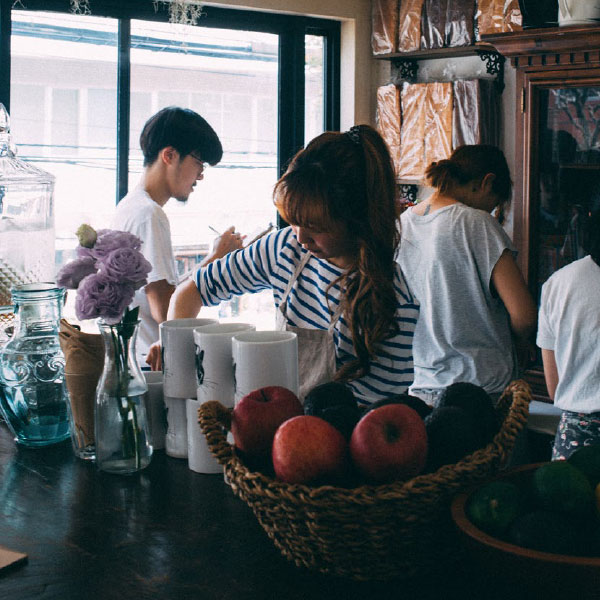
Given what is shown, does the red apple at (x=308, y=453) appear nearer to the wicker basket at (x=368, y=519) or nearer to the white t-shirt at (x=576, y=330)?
Result: the wicker basket at (x=368, y=519)

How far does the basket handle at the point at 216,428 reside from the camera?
1041 millimetres

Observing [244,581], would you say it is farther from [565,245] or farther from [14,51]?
[14,51]

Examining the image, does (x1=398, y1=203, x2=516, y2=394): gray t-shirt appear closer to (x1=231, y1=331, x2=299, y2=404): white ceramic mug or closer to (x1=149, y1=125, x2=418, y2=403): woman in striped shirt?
(x1=149, y1=125, x2=418, y2=403): woman in striped shirt

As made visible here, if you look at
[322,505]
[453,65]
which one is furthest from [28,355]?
[453,65]

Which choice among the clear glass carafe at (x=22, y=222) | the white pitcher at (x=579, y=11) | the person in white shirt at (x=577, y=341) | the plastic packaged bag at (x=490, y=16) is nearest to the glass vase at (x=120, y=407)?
the clear glass carafe at (x=22, y=222)

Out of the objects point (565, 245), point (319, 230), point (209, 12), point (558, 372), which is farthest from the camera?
point (209, 12)

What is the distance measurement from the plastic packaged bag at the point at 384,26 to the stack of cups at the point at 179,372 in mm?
2942

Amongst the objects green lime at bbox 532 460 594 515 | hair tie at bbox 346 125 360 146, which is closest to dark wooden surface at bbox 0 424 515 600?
green lime at bbox 532 460 594 515

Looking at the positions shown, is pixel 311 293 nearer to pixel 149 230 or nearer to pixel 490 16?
pixel 149 230

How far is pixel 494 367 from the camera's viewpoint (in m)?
2.43

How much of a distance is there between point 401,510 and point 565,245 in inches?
97.8

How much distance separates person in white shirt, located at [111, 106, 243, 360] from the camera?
267 cm

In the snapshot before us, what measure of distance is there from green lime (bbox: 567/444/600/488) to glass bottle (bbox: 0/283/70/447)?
905 mm

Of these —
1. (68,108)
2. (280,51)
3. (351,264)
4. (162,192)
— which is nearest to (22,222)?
(162,192)
